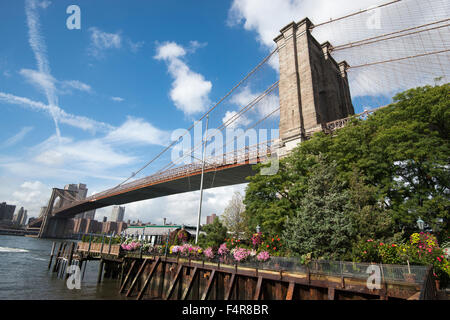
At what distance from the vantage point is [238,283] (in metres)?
12.9

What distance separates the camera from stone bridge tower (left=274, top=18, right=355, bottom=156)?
2384 cm

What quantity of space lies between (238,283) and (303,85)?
20499 mm

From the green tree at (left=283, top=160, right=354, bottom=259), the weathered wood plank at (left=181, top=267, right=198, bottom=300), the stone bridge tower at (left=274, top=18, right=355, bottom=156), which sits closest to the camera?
the green tree at (left=283, top=160, right=354, bottom=259)

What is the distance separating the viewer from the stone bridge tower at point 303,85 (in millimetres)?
23844

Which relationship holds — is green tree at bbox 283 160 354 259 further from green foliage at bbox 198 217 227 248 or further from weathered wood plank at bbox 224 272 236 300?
green foliage at bbox 198 217 227 248

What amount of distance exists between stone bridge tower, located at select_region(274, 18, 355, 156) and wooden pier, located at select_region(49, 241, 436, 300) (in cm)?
1372

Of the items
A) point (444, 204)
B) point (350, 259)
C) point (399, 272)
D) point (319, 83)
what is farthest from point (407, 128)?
point (319, 83)

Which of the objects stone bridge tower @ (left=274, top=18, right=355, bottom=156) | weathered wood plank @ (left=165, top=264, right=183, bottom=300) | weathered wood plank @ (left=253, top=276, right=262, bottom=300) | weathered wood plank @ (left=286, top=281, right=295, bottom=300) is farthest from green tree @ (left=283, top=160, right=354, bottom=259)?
stone bridge tower @ (left=274, top=18, right=355, bottom=156)

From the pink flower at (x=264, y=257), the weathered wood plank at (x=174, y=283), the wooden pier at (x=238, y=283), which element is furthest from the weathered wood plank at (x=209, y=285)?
the pink flower at (x=264, y=257)

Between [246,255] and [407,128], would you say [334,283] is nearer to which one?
[246,255]

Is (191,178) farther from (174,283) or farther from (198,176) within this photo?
(174,283)

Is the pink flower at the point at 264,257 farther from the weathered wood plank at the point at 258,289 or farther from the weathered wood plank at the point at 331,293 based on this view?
the weathered wood plank at the point at 331,293

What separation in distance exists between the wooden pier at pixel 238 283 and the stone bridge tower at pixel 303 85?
1372 centimetres
